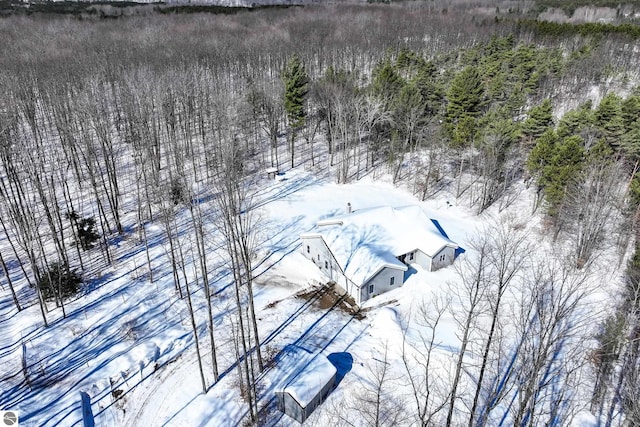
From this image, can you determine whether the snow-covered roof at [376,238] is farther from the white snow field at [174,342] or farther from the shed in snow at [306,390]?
the shed in snow at [306,390]

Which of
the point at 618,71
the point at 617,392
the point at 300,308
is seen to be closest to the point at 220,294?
the point at 300,308

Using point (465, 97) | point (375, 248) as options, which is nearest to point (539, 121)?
point (465, 97)

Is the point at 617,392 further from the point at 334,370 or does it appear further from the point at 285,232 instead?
the point at 285,232

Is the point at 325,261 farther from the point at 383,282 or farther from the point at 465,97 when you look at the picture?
the point at 465,97

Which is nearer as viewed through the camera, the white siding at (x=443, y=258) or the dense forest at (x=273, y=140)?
the dense forest at (x=273, y=140)

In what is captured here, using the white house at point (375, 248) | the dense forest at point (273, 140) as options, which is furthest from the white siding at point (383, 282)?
the dense forest at point (273, 140)

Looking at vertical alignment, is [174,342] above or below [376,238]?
below

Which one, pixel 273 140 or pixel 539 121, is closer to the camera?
pixel 539 121
